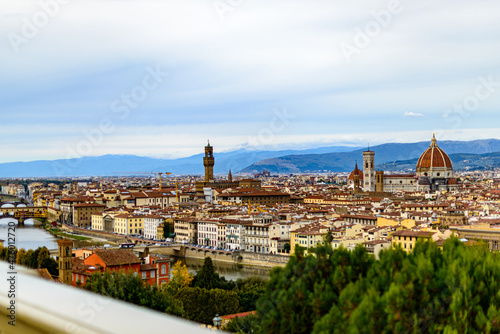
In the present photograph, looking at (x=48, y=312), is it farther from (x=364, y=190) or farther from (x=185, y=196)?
(x=364, y=190)

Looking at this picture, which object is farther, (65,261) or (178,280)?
(178,280)

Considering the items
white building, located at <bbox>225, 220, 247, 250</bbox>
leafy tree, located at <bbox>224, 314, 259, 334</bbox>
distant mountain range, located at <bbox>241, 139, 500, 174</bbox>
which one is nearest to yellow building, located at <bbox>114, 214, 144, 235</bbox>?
white building, located at <bbox>225, 220, 247, 250</bbox>

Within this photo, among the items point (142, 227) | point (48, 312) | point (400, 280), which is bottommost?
point (142, 227)

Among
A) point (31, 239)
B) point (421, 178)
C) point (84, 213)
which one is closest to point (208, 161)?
point (84, 213)

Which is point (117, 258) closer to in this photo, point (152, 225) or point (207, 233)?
point (207, 233)

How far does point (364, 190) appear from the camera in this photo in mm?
42250

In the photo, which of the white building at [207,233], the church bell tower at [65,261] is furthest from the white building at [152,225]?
the church bell tower at [65,261]

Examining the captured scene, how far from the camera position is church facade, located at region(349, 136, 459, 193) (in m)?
40.7

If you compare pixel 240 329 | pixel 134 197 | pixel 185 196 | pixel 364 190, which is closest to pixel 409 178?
pixel 364 190

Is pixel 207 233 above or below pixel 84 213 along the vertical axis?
above

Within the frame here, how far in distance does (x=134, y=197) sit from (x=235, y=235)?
18837mm

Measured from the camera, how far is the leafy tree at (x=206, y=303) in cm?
951

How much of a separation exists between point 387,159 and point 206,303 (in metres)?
134

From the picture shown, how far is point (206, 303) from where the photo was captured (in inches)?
384
